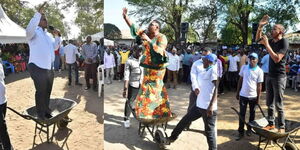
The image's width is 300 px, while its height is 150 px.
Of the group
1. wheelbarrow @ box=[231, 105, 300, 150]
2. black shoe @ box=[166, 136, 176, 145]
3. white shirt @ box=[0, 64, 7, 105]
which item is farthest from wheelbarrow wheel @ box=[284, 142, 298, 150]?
white shirt @ box=[0, 64, 7, 105]

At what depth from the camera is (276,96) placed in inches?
97.6

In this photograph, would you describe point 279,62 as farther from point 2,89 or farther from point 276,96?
point 2,89

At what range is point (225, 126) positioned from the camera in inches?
139

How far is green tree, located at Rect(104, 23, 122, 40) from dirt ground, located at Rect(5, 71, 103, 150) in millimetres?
651

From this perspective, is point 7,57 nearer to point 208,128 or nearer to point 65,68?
point 65,68

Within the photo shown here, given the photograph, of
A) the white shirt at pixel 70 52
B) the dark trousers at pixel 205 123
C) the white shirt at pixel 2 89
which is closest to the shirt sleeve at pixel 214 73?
the dark trousers at pixel 205 123

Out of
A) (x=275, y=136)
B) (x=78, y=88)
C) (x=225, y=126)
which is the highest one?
(x=78, y=88)

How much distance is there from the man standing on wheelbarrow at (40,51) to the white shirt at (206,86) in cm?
114

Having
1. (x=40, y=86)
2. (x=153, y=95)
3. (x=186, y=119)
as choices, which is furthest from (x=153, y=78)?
(x=40, y=86)

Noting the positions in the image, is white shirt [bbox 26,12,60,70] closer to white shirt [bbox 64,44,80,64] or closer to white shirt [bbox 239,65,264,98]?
white shirt [bbox 64,44,80,64]

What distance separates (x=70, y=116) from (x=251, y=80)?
84.3 inches

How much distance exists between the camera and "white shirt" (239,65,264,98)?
3.03 metres

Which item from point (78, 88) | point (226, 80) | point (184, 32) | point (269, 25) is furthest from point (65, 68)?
point (226, 80)

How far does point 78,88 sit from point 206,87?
1.33 metres
